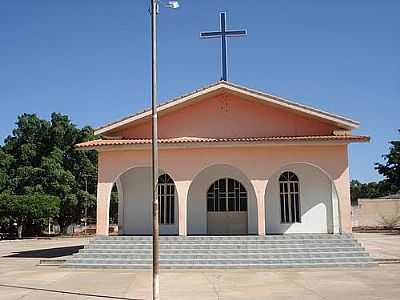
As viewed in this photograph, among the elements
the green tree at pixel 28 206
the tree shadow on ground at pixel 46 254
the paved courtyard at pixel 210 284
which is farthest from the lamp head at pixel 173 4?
the green tree at pixel 28 206

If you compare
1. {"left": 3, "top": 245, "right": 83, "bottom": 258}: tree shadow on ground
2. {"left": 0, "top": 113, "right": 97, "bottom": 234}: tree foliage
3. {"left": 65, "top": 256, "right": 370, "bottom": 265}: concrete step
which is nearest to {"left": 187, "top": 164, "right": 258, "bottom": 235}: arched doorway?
{"left": 65, "top": 256, "right": 370, "bottom": 265}: concrete step

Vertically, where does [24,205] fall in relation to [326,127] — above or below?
below

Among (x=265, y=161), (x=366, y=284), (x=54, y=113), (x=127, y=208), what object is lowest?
(x=366, y=284)

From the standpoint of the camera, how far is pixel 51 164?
132 ft

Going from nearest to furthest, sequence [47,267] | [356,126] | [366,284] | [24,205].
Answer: [366,284] < [47,267] < [356,126] < [24,205]

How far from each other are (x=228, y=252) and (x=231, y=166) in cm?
347

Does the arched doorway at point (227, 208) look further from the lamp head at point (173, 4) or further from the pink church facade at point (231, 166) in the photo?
the lamp head at point (173, 4)

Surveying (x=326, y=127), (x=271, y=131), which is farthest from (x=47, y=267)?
(x=326, y=127)

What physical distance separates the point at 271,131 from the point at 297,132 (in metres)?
1.00

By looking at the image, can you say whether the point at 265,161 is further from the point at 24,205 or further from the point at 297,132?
the point at 24,205

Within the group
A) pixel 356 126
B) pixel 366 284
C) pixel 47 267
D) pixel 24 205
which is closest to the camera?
pixel 366 284

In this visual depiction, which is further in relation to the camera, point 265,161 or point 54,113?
point 54,113

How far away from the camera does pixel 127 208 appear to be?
1939cm

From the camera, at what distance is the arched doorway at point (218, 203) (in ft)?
61.8
